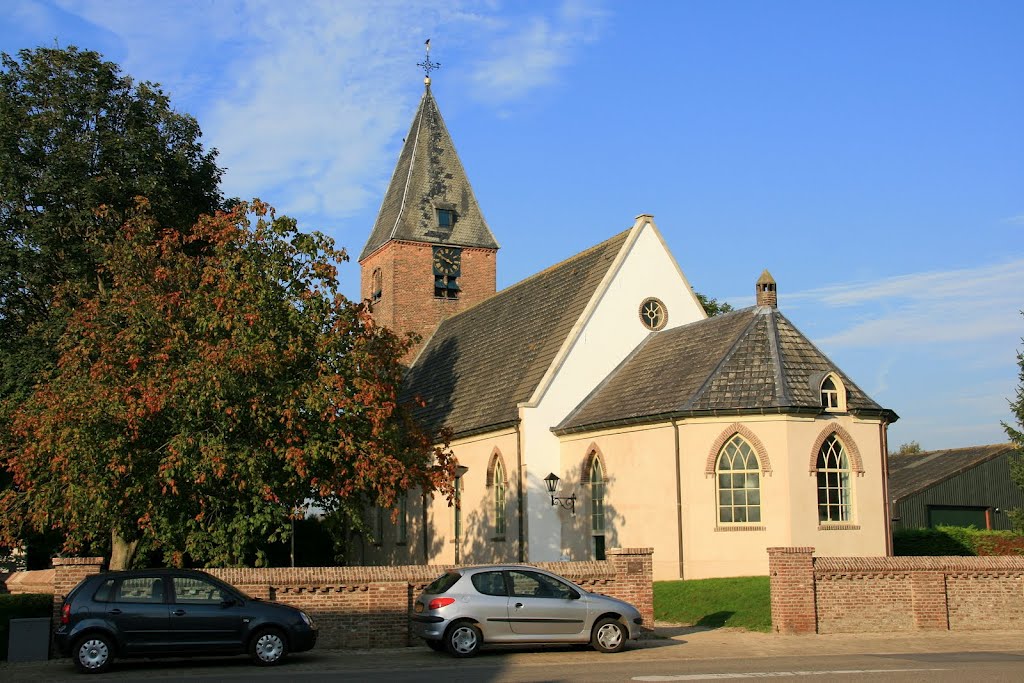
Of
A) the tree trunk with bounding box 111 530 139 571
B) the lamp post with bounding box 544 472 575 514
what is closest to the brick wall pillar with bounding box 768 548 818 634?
the lamp post with bounding box 544 472 575 514

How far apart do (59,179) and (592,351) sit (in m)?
16.4

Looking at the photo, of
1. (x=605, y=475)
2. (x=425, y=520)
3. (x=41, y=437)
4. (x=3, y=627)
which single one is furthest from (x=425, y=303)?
(x=3, y=627)

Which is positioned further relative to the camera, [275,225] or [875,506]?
[875,506]

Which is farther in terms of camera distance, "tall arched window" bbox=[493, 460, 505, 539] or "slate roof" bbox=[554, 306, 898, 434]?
"tall arched window" bbox=[493, 460, 505, 539]

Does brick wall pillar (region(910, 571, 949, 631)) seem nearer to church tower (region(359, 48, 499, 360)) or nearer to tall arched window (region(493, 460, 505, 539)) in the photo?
tall arched window (region(493, 460, 505, 539))

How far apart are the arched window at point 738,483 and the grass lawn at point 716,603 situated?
1.72 m

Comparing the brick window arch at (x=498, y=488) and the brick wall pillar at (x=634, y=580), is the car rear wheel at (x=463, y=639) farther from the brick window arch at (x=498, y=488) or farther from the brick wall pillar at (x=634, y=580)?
the brick window arch at (x=498, y=488)

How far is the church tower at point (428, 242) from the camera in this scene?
45625mm

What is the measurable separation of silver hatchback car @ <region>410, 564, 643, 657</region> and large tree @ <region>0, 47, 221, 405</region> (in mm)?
16599

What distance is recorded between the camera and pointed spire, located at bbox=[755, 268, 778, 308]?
29.4 metres

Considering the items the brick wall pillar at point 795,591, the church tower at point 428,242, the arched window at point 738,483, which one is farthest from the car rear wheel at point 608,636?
the church tower at point 428,242

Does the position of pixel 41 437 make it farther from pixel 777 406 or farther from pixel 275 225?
pixel 777 406

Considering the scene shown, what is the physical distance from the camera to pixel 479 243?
1850 inches

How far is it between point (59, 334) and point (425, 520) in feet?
48.2
